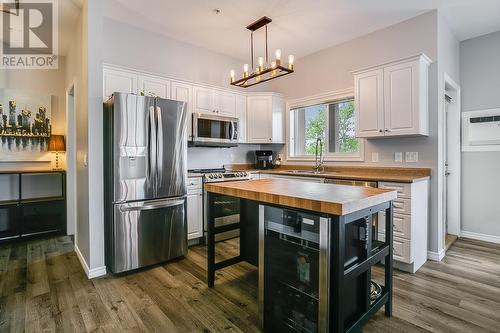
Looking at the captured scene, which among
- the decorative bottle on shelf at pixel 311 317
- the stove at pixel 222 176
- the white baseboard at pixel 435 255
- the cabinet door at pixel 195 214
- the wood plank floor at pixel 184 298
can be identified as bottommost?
the wood plank floor at pixel 184 298

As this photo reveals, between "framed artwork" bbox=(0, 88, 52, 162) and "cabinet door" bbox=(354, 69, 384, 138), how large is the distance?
450cm

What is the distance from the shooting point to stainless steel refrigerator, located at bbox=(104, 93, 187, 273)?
102 inches

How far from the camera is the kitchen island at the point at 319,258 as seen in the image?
1.39m

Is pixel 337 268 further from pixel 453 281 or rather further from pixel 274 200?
pixel 453 281

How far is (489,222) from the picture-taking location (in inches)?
141

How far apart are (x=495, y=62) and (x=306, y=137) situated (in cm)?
267

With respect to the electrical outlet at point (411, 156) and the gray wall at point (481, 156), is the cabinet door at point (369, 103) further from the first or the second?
the gray wall at point (481, 156)

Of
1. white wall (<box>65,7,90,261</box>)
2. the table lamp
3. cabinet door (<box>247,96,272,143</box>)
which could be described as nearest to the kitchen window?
cabinet door (<box>247,96,272,143</box>)

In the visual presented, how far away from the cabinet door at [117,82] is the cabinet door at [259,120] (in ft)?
6.22

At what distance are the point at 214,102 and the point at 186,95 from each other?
0.48 meters

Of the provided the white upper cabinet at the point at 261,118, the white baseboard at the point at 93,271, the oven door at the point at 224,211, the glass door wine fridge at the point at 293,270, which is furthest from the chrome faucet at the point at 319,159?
the white baseboard at the point at 93,271

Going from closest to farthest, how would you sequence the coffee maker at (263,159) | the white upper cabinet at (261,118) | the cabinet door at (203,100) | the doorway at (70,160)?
1. the doorway at (70,160)
2. the cabinet door at (203,100)
3. the white upper cabinet at (261,118)
4. the coffee maker at (263,159)

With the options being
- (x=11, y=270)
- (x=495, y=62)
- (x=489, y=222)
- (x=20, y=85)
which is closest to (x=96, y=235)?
(x=11, y=270)

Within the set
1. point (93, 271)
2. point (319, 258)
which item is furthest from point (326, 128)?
point (93, 271)
